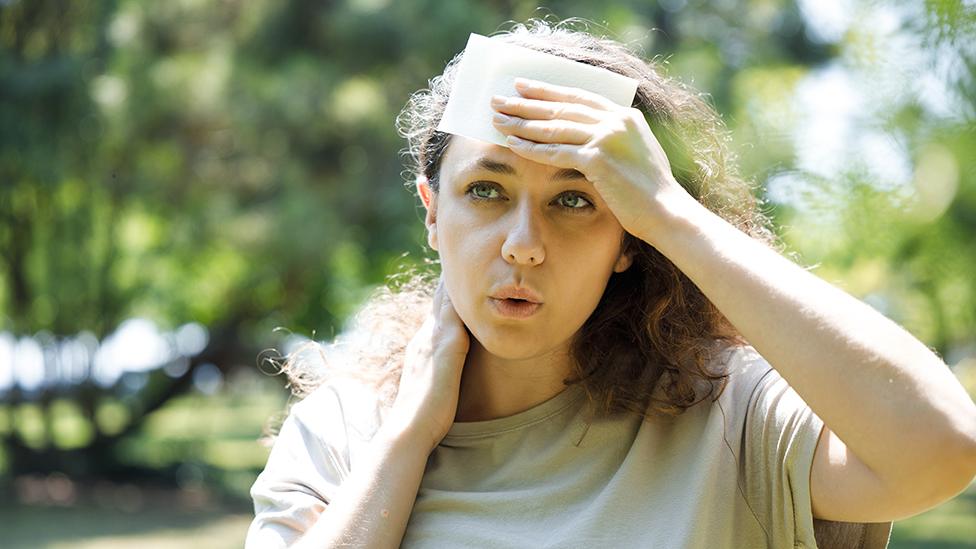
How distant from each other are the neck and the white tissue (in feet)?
1.38

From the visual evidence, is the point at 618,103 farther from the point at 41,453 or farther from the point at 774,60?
the point at 41,453

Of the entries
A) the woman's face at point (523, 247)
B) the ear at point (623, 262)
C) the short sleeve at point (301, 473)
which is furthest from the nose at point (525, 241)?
the short sleeve at point (301, 473)

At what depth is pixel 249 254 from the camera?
30.9ft

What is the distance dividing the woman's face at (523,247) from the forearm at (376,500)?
227 millimetres

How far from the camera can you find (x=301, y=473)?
1876 millimetres

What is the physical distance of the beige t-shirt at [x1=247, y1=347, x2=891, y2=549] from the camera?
161 centimetres

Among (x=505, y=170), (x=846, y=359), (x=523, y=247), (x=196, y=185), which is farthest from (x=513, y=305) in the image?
(x=196, y=185)

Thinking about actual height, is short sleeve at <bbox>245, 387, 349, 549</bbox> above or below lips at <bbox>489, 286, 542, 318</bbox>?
below

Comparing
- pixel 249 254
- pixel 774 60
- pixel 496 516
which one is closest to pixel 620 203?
pixel 496 516

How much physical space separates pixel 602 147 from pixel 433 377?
1.74 feet

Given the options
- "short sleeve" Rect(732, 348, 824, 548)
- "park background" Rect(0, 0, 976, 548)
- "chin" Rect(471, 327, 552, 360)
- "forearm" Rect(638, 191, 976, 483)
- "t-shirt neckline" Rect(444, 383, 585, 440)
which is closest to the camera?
"forearm" Rect(638, 191, 976, 483)

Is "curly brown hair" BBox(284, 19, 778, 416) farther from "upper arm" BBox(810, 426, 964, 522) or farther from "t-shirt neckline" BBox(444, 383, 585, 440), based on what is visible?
"upper arm" BBox(810, 426, 964, 522)

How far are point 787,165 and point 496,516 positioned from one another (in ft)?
3.65

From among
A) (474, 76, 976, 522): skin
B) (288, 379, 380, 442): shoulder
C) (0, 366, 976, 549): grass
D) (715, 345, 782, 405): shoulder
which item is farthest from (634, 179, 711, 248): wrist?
(0, 366, 976, 549): grass
